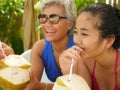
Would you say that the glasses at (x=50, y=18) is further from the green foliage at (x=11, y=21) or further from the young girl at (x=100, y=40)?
the green foliage at (x=11, y=21)

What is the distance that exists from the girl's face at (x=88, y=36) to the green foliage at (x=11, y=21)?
2.90m

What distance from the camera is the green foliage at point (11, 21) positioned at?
400 centimetres

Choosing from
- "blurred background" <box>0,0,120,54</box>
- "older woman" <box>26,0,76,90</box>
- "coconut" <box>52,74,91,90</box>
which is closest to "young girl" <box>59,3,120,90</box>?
"coconut" <box>52,74,91,90</box>

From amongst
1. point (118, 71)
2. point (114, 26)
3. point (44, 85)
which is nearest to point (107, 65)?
point (118, 71)

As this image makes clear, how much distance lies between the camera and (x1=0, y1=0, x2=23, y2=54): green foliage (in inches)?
157

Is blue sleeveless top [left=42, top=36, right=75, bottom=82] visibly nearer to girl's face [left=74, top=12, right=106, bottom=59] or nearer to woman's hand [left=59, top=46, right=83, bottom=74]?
woman's hand [left=59, top=46, right=83, bottom=74]

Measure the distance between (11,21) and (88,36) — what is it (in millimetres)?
3096

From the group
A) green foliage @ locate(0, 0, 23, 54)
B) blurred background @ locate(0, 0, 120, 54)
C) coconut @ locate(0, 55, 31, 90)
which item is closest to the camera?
coconut @ locate(0, 55, 31, 90)

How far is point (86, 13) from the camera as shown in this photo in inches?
48.1

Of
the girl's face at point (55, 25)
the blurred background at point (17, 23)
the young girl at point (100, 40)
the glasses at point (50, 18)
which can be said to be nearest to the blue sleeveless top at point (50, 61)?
the girl's face at point (55, 25)

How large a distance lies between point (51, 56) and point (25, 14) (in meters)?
1.68

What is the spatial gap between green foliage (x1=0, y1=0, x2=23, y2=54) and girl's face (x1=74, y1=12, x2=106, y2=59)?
290cm

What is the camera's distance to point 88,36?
3.82 ft

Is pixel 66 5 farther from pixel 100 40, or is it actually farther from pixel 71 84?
pixel 71 84
